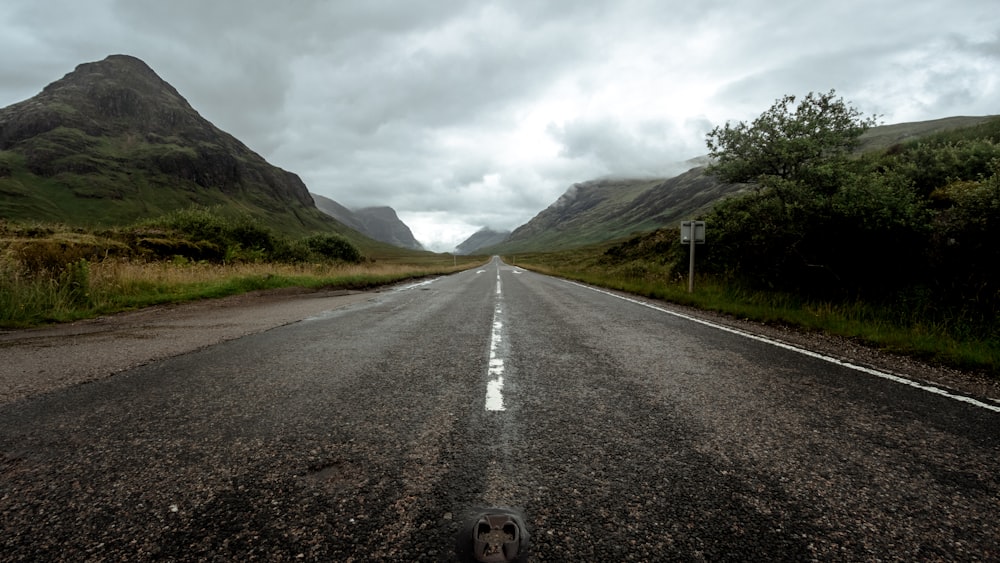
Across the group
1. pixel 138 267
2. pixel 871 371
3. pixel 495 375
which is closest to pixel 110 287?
pixel 138 267

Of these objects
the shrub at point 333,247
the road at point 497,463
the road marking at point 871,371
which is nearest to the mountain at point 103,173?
the shrub at point 333,247

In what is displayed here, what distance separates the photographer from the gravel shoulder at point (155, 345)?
4391mm

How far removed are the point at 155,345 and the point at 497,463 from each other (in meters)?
6.10

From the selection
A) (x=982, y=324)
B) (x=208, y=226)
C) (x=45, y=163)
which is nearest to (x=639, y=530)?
(x=982, y=324)

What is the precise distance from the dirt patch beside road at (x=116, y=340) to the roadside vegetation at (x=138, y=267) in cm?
111

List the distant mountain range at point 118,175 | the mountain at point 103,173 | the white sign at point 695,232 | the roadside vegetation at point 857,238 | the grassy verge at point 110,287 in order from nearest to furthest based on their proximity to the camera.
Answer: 1. the roadside vegetation at point 857,238
2. the grassy verge at point 110,287
3. the white sign at point 695,232
4. the distant mountain range at point 118,175
5. the mountain at point 103,173

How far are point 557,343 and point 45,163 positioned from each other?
8404 inches

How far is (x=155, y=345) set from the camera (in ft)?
19.7

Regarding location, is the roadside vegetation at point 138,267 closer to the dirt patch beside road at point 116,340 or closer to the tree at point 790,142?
the dirt patch beside road at point 116,340

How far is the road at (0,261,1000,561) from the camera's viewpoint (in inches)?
72.5

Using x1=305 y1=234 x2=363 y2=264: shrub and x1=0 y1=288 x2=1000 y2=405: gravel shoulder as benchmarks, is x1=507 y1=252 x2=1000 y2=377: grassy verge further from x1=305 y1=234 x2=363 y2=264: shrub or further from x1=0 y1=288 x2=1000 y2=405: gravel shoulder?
x1=305 y1=234 x2=363 y2=264: shrub

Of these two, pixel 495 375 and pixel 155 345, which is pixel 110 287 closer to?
pixel 155 345

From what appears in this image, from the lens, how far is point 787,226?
34.5 ft

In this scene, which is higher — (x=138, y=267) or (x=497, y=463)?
(x=138, y=267)
